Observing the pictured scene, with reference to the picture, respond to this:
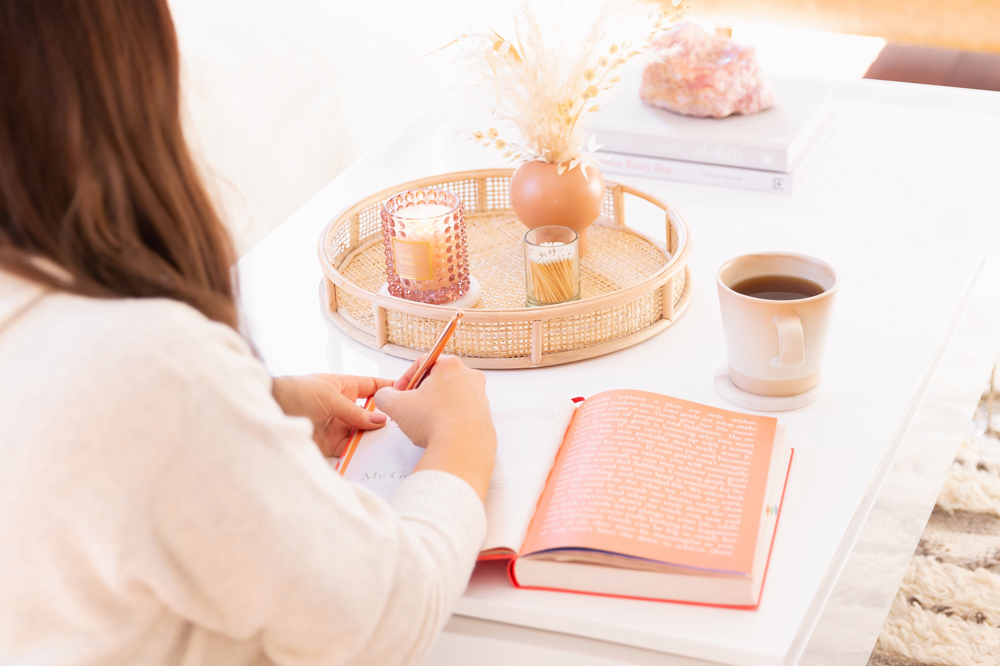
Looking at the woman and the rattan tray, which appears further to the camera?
the rattan tray

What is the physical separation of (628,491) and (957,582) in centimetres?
88

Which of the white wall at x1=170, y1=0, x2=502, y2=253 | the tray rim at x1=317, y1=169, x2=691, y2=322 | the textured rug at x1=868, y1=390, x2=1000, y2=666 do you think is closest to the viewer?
the tray rim at x1=317, y1=169, x2=691, y2=322

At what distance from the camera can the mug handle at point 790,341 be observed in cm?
78

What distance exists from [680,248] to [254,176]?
1.66m

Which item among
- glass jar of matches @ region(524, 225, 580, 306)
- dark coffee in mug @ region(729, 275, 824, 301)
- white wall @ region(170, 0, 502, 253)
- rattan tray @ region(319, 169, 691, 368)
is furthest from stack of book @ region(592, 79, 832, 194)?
white wall @ region(170, 0, 502, 253)

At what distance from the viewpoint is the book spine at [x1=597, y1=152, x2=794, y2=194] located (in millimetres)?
1260

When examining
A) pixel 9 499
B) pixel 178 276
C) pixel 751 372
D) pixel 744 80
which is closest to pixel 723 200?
→ pixel 744 80

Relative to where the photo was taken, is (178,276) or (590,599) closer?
(178,276)

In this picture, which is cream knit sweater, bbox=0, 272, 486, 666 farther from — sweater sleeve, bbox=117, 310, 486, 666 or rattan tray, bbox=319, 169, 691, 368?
rattan tray, bbox=319, 169, 691, 368

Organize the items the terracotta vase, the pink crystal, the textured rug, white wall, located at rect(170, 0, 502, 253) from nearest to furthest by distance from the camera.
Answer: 1. the terracotta vase
2. the textured rug
3. the pink crystal
4. white wall, located at rect(170, 0, 502, 253)

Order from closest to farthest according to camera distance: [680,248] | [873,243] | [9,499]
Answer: [9,499], [680,248], [873,243]

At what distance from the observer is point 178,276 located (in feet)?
1.71

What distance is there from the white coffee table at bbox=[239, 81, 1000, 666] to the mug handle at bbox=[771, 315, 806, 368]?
56 mm

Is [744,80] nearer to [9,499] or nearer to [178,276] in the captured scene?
[178,276]
